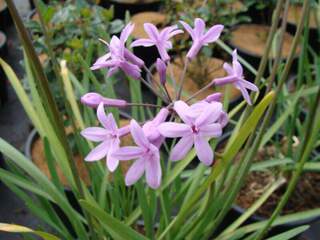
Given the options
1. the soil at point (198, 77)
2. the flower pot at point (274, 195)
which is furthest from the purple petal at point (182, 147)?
the soil at point (198, 77)

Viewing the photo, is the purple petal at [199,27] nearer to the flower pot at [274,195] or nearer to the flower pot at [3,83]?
the flower pot at [274,195]

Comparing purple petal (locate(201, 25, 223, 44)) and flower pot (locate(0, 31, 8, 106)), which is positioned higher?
purple petal (locate(201, 25, 223, 44))

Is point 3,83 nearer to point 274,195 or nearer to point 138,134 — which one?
point 274,195

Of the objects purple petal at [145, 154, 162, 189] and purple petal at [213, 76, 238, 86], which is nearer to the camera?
purple petal at [145, 154, 162, 189]

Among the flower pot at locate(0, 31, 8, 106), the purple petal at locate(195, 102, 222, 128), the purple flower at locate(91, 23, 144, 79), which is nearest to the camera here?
the purple petal at locate(195, 102, 222, 128)

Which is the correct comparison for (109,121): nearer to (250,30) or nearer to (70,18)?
(70,18)

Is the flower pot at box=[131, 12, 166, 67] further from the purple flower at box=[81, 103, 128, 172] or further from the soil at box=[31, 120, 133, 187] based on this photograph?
the purple flower at box=[81, 103, 128, 172]

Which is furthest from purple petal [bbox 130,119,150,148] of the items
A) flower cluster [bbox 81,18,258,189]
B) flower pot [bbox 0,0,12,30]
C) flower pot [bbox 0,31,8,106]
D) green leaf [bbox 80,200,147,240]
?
flower pot [bbox 0,0,12,30]
